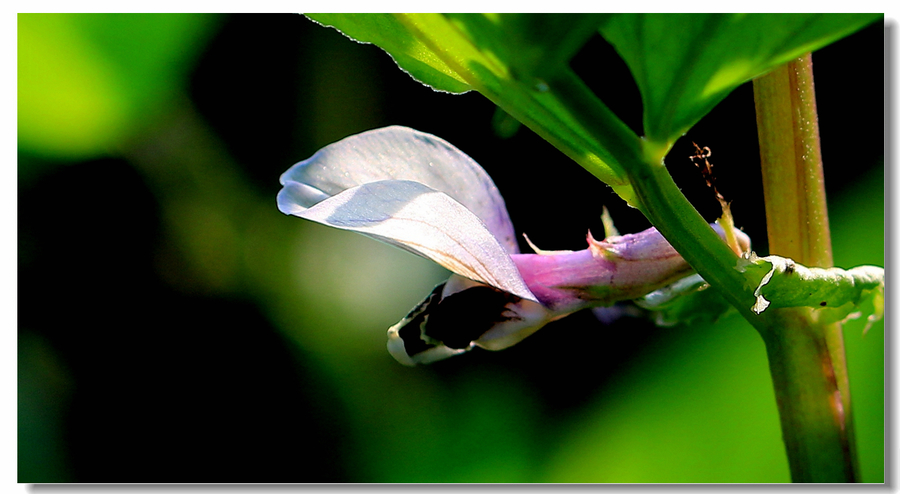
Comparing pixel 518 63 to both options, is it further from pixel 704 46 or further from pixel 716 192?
pixel 716 192

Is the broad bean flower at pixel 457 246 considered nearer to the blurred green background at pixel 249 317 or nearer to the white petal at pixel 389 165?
the white petal at pixel 389 165

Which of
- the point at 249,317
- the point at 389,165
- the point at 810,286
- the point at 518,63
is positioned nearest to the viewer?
the point at 518,63

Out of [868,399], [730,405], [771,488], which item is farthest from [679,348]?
[771,488]

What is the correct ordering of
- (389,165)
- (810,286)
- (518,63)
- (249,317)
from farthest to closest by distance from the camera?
(249,317)
(389,165)
(810,286)
(518,63)

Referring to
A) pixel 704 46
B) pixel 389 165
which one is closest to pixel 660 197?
pixel 704 46

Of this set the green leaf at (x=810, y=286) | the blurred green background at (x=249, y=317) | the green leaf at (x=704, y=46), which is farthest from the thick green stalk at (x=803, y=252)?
the blurred green background at (x=249, y=317)

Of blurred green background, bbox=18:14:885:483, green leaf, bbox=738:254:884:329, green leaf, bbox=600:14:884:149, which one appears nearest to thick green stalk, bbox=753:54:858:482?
green leaf, bbox=738:254:884:329
